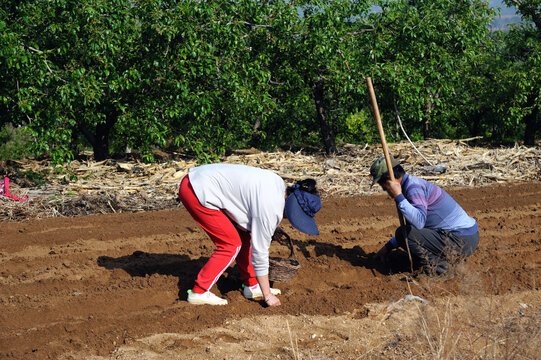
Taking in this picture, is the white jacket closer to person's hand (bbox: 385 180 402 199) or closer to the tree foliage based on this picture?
person's hand (bbox: 385 180 402 199)

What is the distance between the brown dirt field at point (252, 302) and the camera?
13.5 ft

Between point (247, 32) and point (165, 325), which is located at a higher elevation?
point (247, 32)

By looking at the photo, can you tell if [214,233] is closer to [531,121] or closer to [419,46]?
[419,46]

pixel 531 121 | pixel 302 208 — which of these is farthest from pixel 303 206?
pixel 531 121

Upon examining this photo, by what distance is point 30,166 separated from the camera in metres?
11.9

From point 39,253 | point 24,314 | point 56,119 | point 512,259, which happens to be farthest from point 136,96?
point 512,259

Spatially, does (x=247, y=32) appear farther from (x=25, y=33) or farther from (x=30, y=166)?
(x=30, y=166)

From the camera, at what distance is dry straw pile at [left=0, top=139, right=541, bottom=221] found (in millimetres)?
8828

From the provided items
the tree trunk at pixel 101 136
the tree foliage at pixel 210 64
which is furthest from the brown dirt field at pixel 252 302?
the tree trunk at pixel 101 136

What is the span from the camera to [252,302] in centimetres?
513

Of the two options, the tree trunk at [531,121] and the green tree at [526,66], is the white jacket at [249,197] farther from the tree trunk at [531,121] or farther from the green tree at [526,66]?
the tree trunk at [531,121]

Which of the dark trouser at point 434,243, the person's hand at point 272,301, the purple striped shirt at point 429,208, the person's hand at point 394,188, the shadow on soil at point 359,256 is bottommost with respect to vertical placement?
the shadow on soil at point 359,256

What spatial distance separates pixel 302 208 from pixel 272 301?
1.01 metres

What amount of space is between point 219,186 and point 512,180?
323 inches
